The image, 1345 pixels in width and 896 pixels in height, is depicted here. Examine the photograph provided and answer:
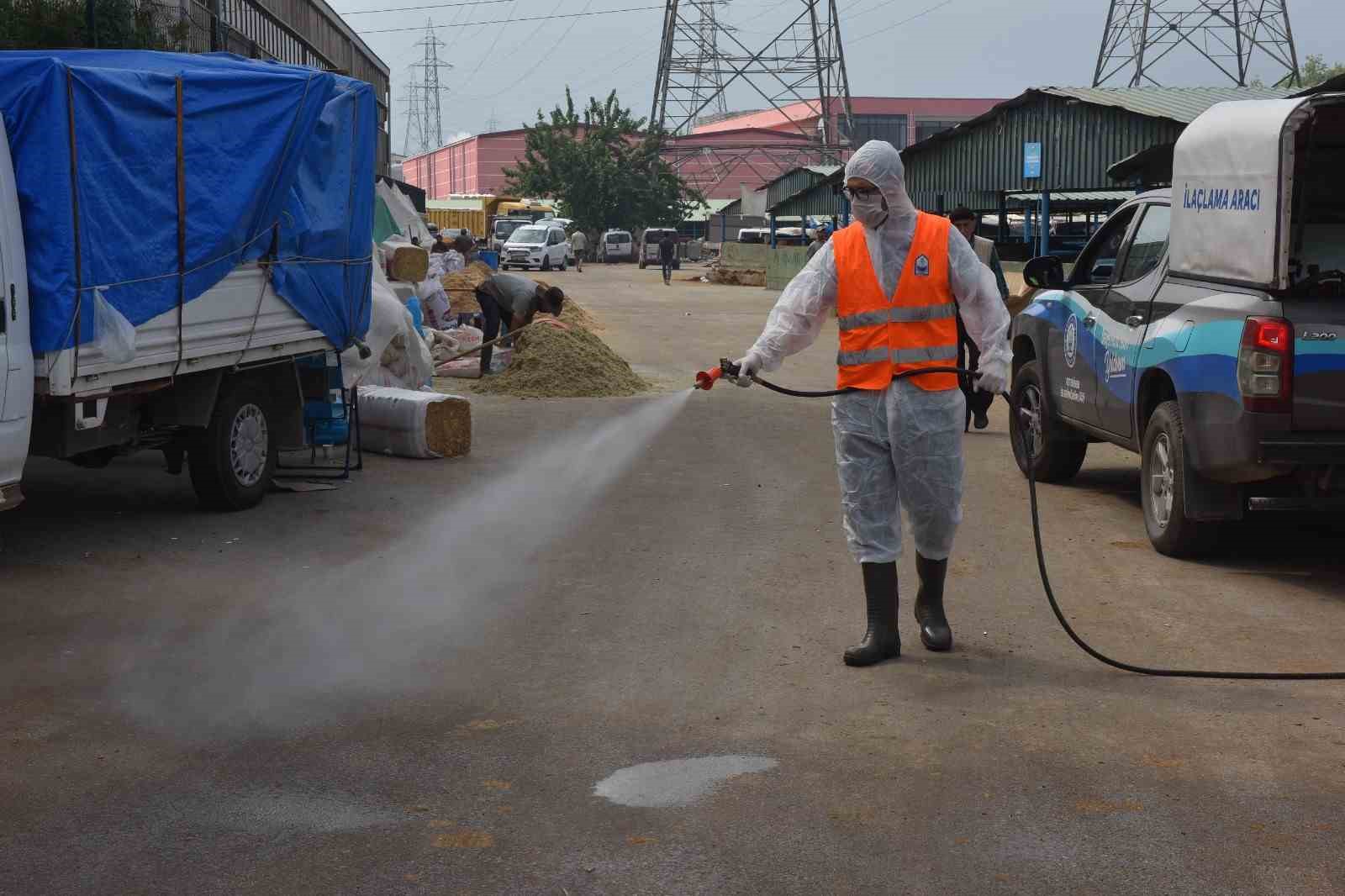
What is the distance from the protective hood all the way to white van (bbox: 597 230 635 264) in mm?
65942

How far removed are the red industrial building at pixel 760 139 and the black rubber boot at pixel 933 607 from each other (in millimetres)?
73513

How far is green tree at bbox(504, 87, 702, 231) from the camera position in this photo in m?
78.9

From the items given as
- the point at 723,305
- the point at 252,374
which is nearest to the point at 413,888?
the point at 252,374

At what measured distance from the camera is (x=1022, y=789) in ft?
16.0

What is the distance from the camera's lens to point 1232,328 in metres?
7.89

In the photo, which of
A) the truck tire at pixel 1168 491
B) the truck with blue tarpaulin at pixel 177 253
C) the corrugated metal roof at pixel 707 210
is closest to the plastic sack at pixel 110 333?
the truck with blue tarpaulin at pixel 177 253

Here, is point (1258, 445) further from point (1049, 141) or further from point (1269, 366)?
point (1049, 141)

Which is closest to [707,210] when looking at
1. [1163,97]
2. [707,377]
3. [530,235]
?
[530,235]

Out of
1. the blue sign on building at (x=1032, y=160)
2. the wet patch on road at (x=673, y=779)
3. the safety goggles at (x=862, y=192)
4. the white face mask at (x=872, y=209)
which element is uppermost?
the blue sign on building at (x=1032, y=160)

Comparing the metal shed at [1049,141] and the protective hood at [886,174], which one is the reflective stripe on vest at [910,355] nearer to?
the protective hood at [886,174]

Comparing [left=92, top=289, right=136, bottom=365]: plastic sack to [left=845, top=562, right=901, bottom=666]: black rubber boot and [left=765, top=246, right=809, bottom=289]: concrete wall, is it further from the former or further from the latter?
[left=765, top=246, right=809, bottom=289]: concrete wall

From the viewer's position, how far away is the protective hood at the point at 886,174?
625cm

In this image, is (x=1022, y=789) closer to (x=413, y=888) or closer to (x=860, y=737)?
(x=860, y=737)

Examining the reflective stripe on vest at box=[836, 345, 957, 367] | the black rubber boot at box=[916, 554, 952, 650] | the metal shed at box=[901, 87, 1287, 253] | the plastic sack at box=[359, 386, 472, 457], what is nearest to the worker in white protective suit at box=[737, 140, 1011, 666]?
the reflective stripe on vest at box=[836, 345, 957, 367]
